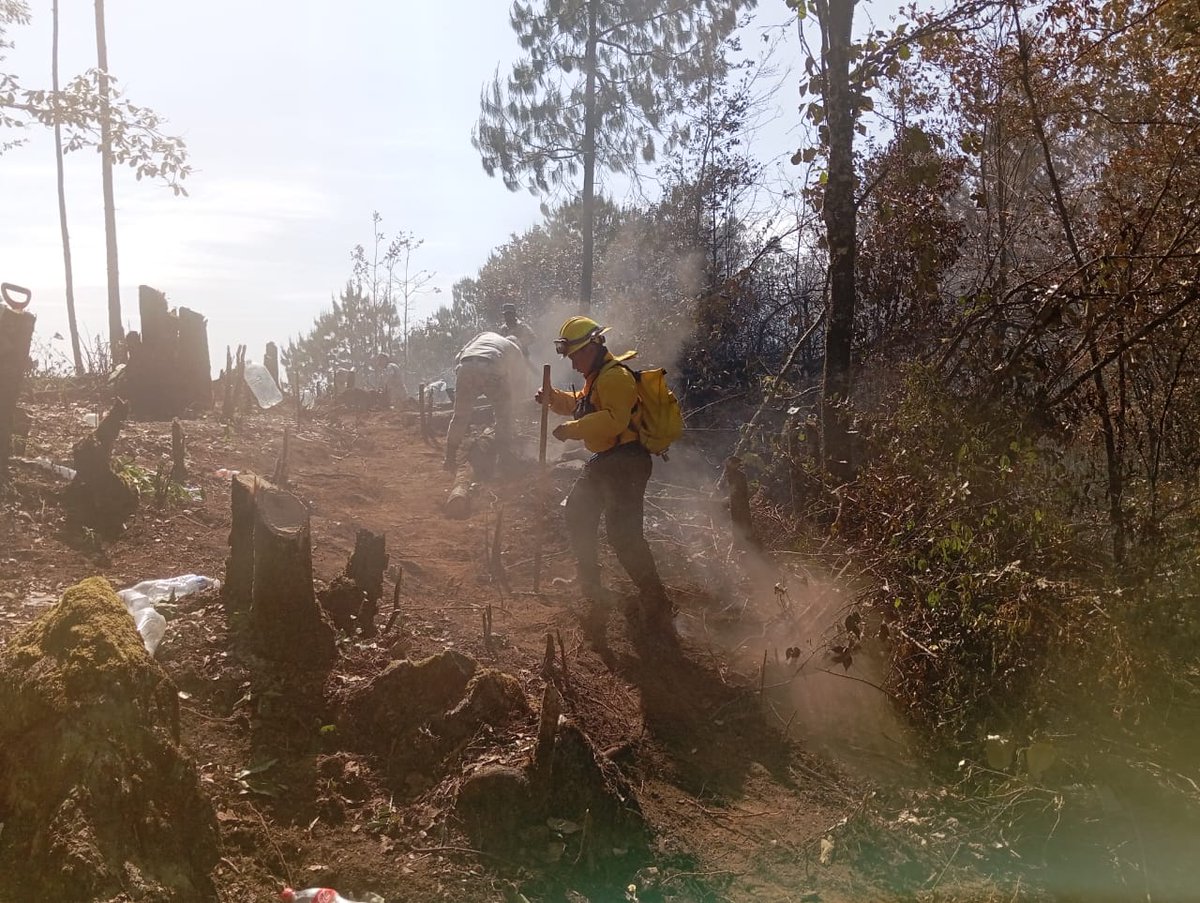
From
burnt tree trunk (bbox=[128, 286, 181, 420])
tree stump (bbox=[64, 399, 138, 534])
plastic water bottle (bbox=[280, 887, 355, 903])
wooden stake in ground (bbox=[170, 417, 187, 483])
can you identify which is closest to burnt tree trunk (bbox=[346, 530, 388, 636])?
plastic water bottle (bbox=[280, 887, 355, 903])

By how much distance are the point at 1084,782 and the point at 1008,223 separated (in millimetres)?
6222

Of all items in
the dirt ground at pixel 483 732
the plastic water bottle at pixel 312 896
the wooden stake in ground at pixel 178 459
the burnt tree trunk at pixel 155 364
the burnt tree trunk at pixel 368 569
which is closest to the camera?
the plastic water bottle at pixel 312 896

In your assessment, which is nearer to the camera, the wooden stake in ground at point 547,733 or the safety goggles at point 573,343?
the wooden stake in ground at point 547,733

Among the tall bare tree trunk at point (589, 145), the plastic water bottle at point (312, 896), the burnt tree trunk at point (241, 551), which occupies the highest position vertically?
the tall bare tree trunk at point (589, 145)

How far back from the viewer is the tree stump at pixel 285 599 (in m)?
4.00

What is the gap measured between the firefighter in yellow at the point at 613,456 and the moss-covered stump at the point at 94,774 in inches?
113

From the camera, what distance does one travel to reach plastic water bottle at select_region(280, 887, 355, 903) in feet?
8.73

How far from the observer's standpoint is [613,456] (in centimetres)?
543

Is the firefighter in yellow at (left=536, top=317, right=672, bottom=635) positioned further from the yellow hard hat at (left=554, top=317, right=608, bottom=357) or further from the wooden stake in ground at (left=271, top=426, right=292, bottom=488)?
the wooden stake in ground at (left=271, top=426, right=292, bottom=488)

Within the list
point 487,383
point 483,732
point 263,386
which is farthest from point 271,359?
point 483,732

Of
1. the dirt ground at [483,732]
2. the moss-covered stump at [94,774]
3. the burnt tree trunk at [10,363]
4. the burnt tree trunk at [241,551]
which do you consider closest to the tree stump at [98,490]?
the dirt ground at [483,732]

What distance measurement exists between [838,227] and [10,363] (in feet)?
20.0

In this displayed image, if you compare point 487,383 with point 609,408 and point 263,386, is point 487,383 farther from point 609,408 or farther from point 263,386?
point 263,386

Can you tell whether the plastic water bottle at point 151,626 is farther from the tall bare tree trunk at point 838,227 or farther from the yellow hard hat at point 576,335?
the tall bare tree trunk at point 838,227
